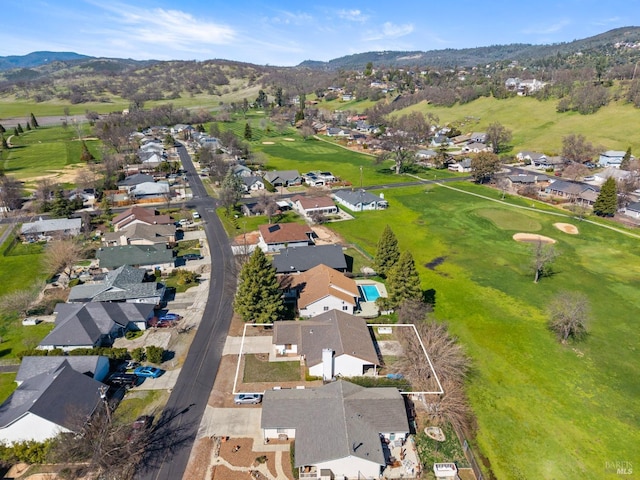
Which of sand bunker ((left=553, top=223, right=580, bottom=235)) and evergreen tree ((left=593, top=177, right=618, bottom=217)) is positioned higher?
evergreen tree ((left=593, top=177, right=618, bottom=217))

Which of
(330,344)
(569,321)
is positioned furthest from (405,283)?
(569,321)

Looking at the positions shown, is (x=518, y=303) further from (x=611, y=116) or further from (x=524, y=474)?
(x=611, y=116)

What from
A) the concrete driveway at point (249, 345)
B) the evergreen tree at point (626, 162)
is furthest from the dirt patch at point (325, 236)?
the evergreen tree at point (626, 162)

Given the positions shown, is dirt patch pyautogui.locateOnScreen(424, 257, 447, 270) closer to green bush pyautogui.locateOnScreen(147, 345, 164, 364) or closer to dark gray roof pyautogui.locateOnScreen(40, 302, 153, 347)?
green bush pyautogui.locateOnScreen(147, 345, 164, 364)

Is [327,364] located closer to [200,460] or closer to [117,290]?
[200,460]

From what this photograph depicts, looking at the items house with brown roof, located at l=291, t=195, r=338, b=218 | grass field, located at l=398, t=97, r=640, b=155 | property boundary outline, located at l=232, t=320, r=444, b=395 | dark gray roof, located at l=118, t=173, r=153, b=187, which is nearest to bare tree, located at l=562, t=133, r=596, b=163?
grass field, located at l=398, t=97, r=640, b=155

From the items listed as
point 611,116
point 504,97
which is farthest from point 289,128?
point 611,116

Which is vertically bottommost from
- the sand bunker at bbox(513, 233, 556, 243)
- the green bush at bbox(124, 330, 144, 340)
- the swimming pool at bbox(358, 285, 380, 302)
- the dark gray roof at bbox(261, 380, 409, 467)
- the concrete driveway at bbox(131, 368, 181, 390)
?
the green bush at bbox(124, 330, 144, 340)
